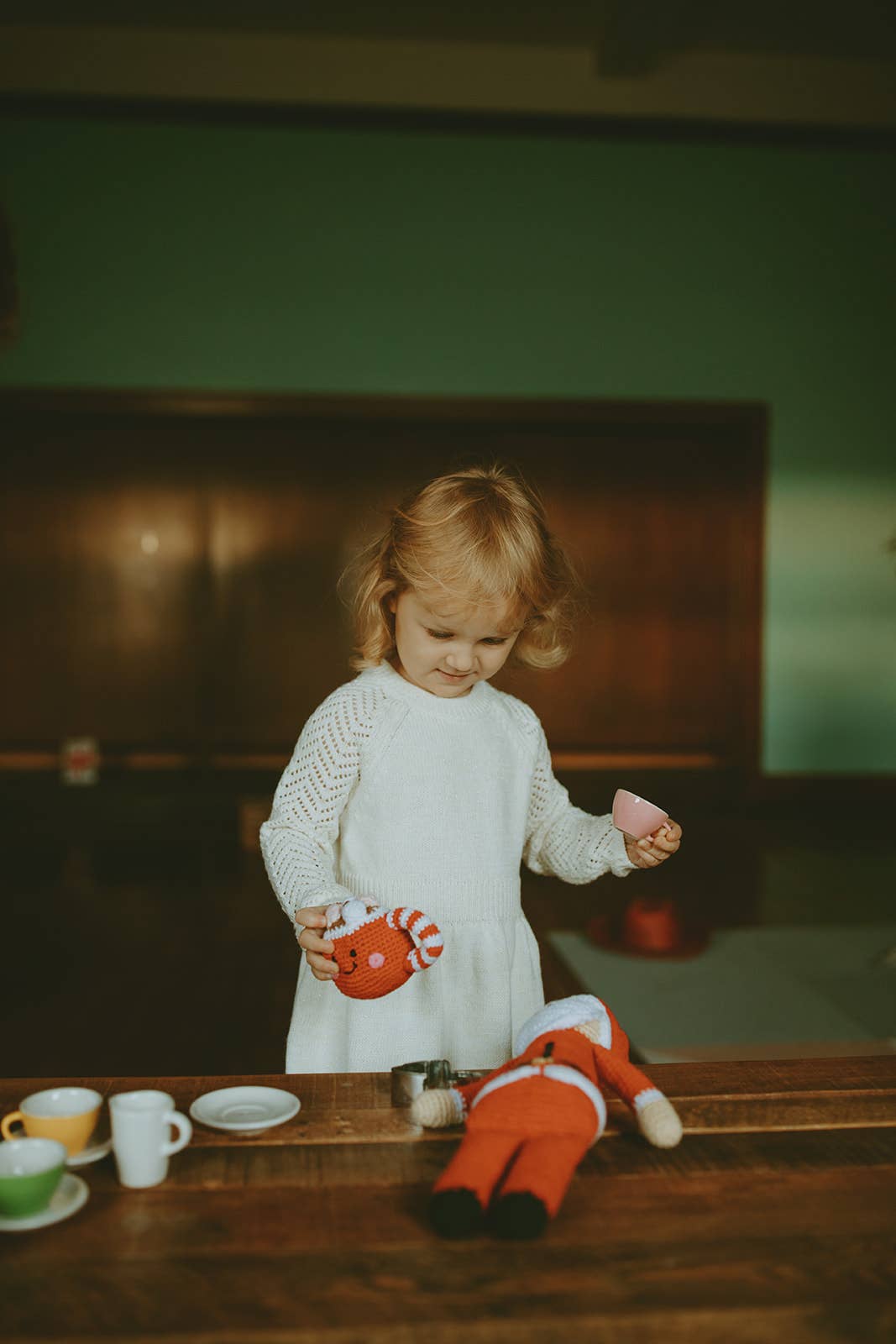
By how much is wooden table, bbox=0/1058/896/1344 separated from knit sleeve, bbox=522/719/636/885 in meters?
0.37

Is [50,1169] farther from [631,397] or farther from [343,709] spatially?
[631,397]

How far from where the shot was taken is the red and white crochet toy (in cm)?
75

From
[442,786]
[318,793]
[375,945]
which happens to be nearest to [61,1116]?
[375,945]

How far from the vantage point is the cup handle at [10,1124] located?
86 centimetres

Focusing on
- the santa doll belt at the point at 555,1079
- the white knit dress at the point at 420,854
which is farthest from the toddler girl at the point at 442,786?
the santa doll belt at the point at 555,1079

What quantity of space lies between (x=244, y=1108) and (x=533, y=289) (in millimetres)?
3936

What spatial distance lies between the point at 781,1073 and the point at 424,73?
13.6ft

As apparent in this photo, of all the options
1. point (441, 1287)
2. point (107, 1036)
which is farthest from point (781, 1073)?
point (107, 1036)

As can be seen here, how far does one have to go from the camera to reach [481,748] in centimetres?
135

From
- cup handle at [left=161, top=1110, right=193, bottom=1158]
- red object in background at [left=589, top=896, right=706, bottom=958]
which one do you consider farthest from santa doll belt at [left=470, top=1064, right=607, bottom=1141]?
red object in background at [left=589, top=896, right=706, bottom=958]

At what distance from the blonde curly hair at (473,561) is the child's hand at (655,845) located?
28cm

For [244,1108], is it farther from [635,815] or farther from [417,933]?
[635,815]

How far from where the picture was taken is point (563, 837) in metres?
1.37

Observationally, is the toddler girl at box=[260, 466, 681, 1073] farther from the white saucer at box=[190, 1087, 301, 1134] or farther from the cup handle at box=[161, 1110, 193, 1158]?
the cup handle at box=[161, 1110, 193, 1158]
